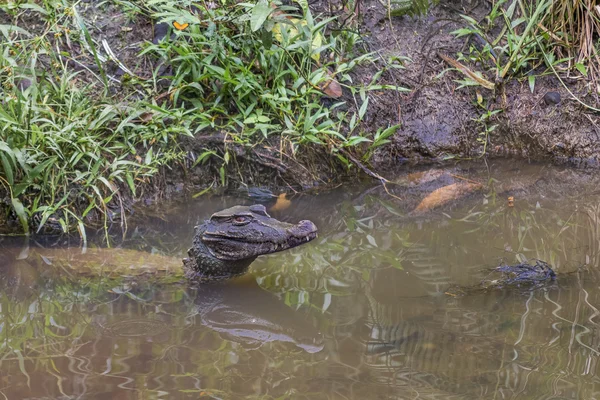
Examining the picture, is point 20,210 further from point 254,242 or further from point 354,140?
point 354,140

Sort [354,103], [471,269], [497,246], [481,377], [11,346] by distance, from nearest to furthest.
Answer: [481,377], [11,346], [471,269], [497,246], [354,103]

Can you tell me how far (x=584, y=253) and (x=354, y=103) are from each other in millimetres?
2429

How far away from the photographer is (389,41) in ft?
20.7

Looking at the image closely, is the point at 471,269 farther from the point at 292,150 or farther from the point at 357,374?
the point at 292,150

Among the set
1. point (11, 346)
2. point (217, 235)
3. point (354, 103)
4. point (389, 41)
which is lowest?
point (11, 346)

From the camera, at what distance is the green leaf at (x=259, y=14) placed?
490 centimetres

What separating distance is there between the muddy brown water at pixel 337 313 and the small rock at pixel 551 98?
1.24 meters

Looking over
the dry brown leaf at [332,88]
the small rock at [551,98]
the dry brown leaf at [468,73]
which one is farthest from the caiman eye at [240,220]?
the small rock at [551,98]

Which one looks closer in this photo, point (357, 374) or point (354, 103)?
point (357, 374)

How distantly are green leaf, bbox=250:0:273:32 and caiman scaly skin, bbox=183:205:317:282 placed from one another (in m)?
1.58

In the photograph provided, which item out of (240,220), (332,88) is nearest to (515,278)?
(240,220)

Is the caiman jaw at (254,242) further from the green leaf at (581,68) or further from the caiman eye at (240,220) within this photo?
the green leaf at (581,68)

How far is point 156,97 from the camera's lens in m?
5.31

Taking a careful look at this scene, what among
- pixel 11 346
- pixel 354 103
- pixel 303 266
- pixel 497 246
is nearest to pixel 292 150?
pixel 354 103
